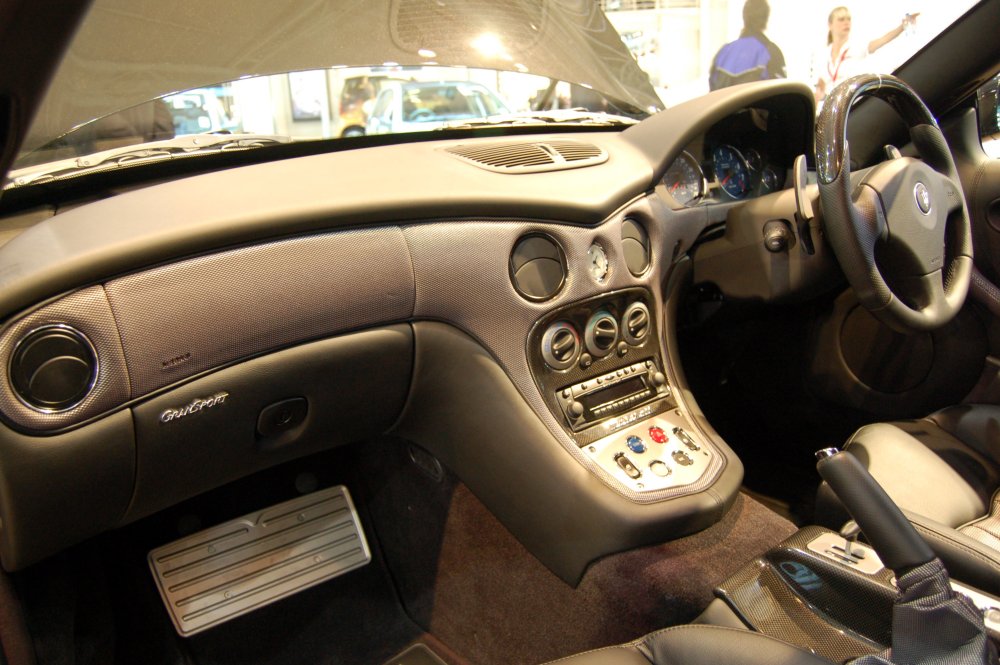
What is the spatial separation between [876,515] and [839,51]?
245cm

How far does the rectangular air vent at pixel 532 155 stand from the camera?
141cm

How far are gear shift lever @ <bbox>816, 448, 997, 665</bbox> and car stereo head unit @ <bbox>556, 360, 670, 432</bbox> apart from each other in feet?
1.87

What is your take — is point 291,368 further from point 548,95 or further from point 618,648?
point 548,95

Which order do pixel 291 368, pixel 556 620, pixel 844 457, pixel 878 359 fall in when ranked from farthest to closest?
pixel 878 359 → pixel 556 620 → pixel 291 368 → pixel 844 457

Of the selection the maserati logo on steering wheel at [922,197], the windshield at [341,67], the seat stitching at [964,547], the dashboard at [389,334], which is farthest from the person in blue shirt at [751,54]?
the seat stitching at [964,547]

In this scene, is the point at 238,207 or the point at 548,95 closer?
the point at 238,207

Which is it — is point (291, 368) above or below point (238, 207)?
below

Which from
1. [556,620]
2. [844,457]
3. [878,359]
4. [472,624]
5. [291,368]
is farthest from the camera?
[878,359]

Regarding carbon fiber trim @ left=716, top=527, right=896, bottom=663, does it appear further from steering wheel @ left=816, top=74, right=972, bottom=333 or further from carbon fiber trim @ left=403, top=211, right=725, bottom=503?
steering wheel @ left=816, top=74, right=972, bottom=333

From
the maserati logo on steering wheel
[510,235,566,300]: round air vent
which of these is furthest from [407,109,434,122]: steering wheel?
the maserati logo on steering wheel

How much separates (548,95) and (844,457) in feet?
4.30

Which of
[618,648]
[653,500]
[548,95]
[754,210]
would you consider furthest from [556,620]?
[548,95]

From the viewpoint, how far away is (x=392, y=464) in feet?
5.75

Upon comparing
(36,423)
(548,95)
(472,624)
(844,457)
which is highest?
(548,95)
